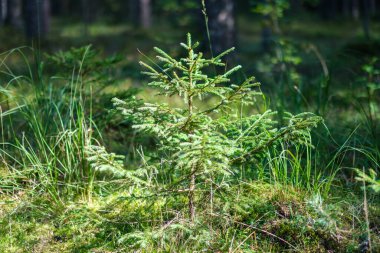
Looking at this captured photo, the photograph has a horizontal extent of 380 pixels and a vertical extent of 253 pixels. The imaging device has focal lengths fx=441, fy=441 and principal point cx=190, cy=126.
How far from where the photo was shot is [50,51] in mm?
9359

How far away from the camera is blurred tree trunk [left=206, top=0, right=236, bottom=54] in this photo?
23.5 ft

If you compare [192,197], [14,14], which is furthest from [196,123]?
[14,14]

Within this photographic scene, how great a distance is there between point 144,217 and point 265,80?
202 inches

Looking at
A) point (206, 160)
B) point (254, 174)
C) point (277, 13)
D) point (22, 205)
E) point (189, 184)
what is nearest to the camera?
point (206, 160)

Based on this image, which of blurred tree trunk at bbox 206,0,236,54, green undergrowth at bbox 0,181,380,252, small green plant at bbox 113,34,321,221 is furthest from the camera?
blurred tree trunk at bbox 206,0,236,54

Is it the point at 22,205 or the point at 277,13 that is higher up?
the point at 277,13

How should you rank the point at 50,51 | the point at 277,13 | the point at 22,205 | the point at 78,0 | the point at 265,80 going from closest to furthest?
the point at 22,205, the point at 277,13, the point at 265,80, the point at 50,51, the point at 78,0

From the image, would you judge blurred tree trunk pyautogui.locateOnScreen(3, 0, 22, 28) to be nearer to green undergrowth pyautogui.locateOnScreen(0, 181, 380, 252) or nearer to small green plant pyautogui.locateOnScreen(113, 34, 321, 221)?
green undergrowth pyautogui.locateOnScreen(0, 181, 380, 252)

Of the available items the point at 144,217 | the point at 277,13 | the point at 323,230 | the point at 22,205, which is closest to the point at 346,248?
the point at 323,230

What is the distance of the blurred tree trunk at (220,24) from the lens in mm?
7172

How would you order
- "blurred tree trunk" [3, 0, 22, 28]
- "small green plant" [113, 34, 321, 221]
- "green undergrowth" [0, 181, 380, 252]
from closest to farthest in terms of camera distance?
"small green plant" [113, 34, 321, 221], "green undergrowth" [0, 181, 380, 252], "blurred tree trunk" [3, 0, 22, 28]

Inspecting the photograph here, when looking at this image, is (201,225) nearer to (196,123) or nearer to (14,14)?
(196,123)

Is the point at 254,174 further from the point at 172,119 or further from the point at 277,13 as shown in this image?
the point at 277,13

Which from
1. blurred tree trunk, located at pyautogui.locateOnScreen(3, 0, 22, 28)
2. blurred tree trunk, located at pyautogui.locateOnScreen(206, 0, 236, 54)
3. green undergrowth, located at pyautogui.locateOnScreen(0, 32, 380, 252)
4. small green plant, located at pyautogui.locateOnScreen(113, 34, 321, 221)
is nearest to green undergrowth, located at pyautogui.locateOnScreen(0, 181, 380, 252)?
green undergrowth, located at pyautogui.locateOnScreen(0, 32, 380, 252)
